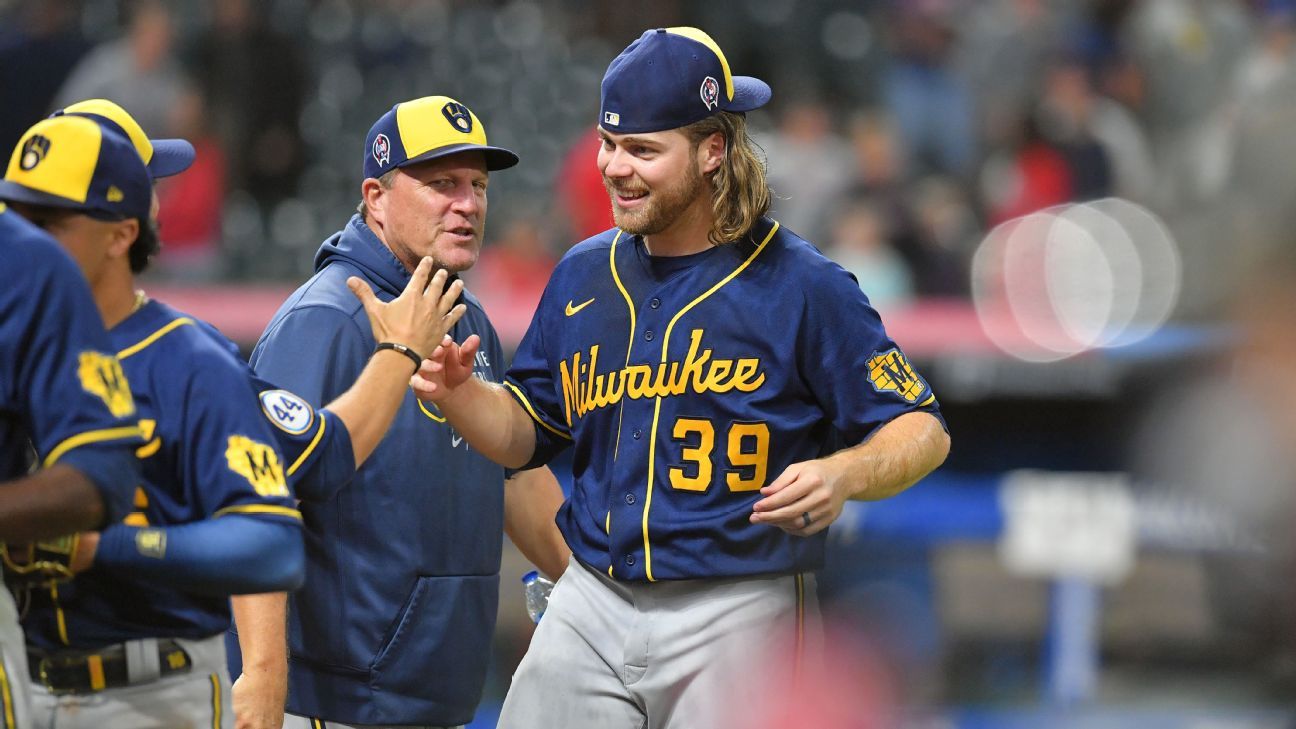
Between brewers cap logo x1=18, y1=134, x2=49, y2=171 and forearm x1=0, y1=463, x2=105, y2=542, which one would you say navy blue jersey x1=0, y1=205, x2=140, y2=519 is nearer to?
forearm x1=0, y1=463, x2=105, y2=542

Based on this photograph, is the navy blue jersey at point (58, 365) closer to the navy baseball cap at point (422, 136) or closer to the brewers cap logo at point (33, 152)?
the brewers cap logo at point (33, 152)

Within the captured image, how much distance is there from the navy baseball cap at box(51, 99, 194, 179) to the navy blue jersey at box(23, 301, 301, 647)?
530mm

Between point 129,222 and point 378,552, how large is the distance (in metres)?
1.20

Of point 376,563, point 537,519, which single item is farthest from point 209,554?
point 537,519

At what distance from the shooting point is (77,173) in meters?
2.82

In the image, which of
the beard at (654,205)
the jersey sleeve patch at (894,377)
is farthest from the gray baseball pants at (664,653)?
the beard at (654,205)

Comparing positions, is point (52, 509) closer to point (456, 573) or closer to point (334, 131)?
point (456, 573)

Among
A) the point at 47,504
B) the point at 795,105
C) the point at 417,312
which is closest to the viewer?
the point at 47,504

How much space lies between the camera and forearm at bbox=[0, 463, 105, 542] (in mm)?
2559

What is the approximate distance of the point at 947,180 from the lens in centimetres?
1002

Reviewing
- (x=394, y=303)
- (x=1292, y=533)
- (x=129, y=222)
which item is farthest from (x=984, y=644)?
(x=129, y=222)

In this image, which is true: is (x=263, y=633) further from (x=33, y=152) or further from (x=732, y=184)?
(x=732, y=184)

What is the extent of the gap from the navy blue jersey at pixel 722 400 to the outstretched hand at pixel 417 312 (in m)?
0.39

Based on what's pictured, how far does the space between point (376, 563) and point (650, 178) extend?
3.48 feet
